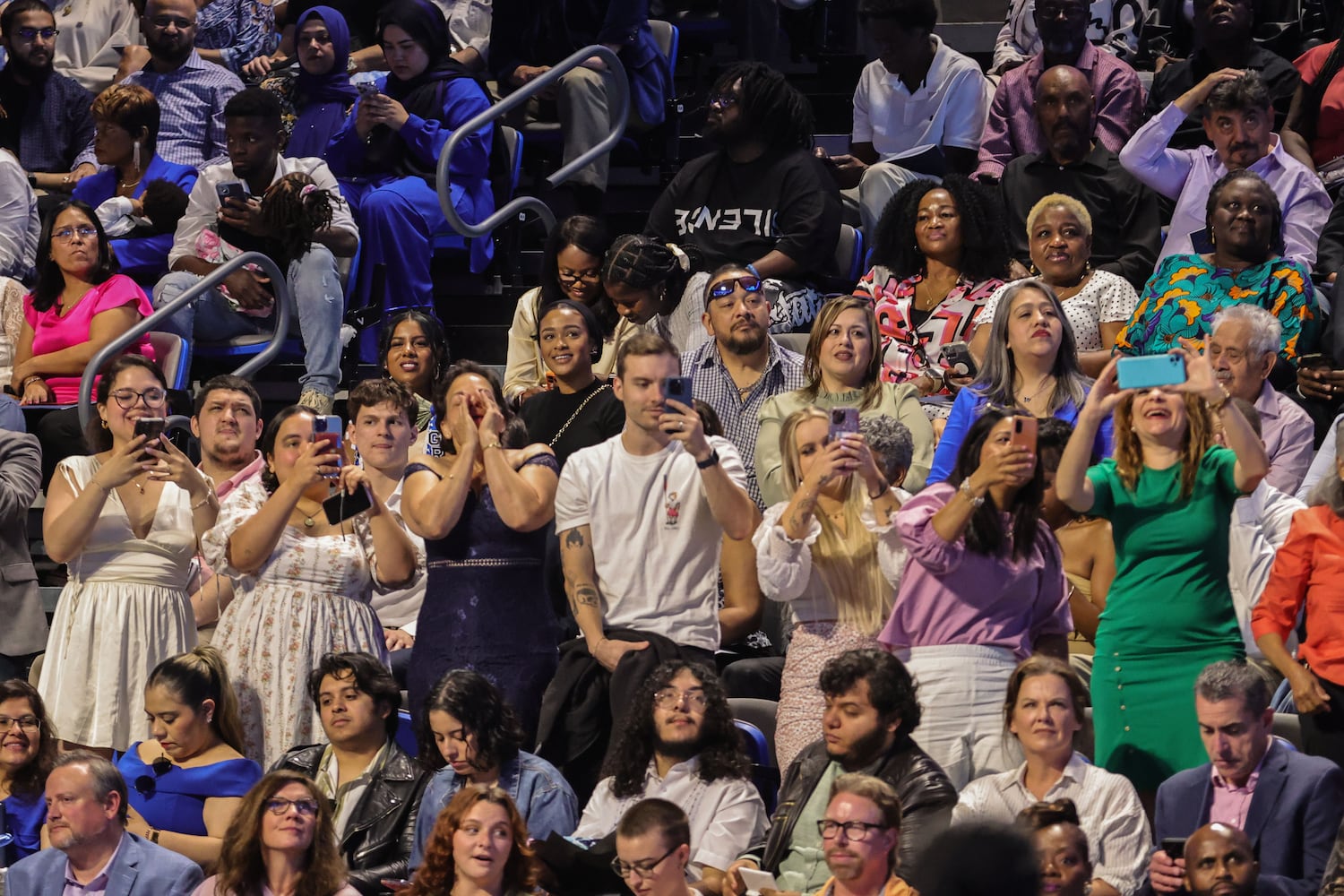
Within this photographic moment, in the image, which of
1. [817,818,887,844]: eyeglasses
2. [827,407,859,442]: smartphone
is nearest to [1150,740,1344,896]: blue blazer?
[817,818,887,844]: eyeglasses

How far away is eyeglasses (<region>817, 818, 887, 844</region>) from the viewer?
4992 millimetres

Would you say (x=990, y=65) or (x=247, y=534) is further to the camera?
(x=990, y=65)

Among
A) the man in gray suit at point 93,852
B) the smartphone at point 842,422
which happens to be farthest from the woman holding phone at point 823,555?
the man in gray suit at point 93,852

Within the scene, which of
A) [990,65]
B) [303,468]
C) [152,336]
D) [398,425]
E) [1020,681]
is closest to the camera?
[1020,681]

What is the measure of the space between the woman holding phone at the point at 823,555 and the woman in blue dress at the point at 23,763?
1994mm

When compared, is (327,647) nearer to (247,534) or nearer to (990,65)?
(247,534)

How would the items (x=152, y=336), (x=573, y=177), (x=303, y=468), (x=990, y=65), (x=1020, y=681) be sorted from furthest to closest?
(x=990, y=65), (x=573, y=177), (x=152, y=336), (x=303, y=468), (x=1020, y=681)

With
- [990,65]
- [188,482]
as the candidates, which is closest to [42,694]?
[188,482]

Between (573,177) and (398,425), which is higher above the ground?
(573,177)

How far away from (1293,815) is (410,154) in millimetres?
4744

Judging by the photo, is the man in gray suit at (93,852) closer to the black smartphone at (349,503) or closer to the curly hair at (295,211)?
the black smartphone at (349,503)

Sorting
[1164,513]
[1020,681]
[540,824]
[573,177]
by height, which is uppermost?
[573,177]

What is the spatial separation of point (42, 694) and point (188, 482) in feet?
2.44

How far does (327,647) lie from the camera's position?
20.3 feet
